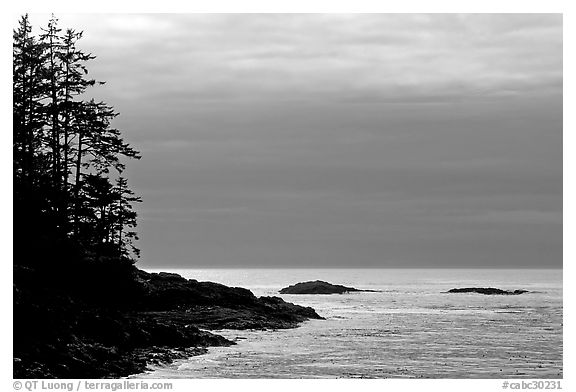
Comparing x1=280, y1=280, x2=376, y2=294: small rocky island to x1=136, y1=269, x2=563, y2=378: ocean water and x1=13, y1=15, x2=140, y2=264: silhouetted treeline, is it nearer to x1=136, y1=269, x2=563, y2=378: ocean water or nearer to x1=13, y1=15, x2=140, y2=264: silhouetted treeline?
x1=136, y1=269, x2=563, y2=378: ocean water

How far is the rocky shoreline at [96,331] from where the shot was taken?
105 ft

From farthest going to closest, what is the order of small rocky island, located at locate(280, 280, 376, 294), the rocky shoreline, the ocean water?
1. small rocky island, located at locate(280, 280, 376, 294)
2. the ocean water
3. the rocky shoreline

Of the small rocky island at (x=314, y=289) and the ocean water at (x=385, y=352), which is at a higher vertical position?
the small rocky island at (x=314, y=289)

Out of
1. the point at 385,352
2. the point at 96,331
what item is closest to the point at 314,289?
the point at 385,352

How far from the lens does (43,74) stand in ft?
171

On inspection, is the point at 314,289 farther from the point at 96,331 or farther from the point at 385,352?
the point at 96,331

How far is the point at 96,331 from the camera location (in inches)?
1503

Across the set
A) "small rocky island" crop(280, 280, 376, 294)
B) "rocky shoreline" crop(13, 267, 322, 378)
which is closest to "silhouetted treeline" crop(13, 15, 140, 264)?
"rocky shoreline" crop(13, 267, 322, 378)

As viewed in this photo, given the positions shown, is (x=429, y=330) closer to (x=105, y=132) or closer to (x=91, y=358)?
(x=105, y=132)

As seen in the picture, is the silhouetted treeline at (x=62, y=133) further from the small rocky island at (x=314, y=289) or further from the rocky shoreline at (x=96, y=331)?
the small rocky island at (x=314, y=289)

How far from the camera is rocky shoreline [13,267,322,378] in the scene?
1259 inches

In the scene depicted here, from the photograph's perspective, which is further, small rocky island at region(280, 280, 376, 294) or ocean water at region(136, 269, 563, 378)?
small rocky island at region(280, 280, 376, 294)

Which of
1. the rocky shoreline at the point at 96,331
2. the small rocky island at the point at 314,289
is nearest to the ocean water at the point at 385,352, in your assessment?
the rocky shoreline at the point at 96,331

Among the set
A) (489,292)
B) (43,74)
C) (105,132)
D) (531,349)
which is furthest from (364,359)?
(489,292)
